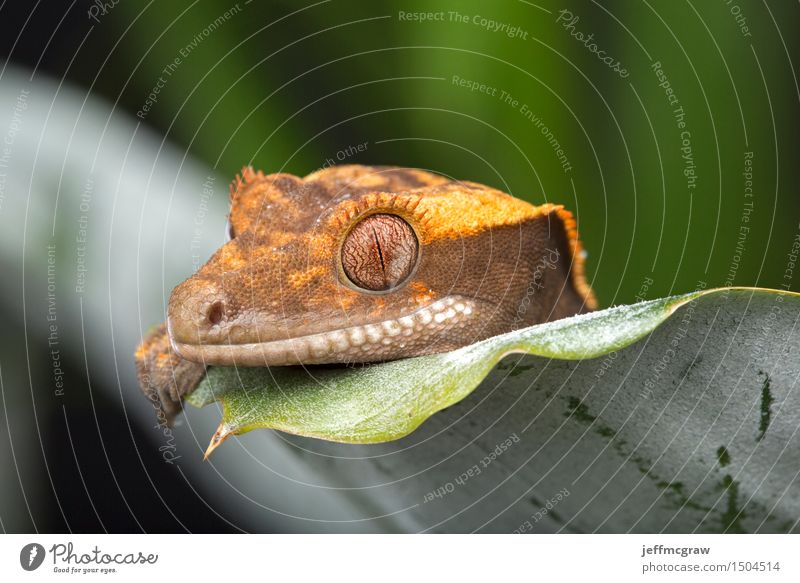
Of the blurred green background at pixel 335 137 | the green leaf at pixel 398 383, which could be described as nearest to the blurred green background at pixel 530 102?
the blurred green background at pixel 335 137

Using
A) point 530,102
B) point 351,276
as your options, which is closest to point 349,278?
point 351,276

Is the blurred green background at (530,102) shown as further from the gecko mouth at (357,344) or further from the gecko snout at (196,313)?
the gecko snout at (196,313)

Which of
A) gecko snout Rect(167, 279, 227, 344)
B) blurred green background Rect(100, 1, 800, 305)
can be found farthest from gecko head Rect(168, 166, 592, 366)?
blurred green background Rect(100, 1, 800, 305)

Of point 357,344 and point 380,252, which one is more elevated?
point 380,252

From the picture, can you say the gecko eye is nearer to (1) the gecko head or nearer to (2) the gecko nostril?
(1) the gecko head

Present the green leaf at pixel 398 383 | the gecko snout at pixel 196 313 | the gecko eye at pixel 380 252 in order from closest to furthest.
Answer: the green leaf at pixel 398 383 < the gecko snout at pixel 196 313 < the gecko eye at pixel 380 252

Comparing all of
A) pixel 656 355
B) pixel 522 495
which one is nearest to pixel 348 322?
pixel 522 495

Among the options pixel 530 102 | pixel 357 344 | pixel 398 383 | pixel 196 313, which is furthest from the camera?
pixel 530 102

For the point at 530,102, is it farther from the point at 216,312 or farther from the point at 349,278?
the point at 216,312
